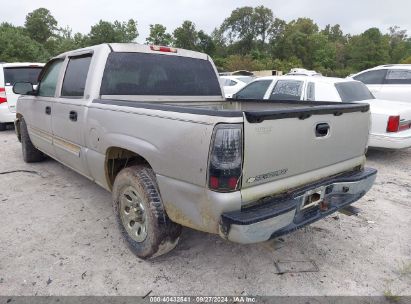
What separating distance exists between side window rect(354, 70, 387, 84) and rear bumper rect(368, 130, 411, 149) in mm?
3765

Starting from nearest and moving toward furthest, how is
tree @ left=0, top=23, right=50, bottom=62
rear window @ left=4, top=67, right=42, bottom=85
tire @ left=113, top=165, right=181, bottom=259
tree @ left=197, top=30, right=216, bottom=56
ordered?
tire @ left=113, top=165, right=181, bottom=259 < rear window @ left=4, top=67, right=42, bottom=85 < tree @ left=0, top=23, right=50, bottom=62 < tree @ left=197, top=30, right=216, bottom=56

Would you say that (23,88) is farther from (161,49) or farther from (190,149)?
(190,149)

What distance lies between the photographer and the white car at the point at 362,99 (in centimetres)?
580

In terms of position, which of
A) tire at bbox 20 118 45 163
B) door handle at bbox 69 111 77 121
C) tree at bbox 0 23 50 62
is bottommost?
tire at bbox 20 118 45 163

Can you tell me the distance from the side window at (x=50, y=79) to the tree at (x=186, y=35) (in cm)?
5994

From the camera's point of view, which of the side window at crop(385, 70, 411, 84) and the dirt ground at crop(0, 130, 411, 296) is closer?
the dirt ground at crop(0, 130, 411, 296)

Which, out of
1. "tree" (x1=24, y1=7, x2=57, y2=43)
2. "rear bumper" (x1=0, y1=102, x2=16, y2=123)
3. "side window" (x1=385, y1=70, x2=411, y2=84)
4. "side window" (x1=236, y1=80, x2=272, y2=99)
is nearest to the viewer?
"side window" (x1=236, y1=80, x2=272, y2=99)

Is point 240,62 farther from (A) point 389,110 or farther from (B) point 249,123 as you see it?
(B) point 249,123

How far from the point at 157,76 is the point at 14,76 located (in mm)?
6278

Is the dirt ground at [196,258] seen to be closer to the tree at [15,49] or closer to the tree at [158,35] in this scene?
the tree at [15,49]

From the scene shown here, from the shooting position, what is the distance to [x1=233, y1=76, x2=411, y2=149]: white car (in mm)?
5797

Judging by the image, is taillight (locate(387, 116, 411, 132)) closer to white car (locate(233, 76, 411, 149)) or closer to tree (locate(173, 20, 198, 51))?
white car (locate(233, 76, 411, 149))

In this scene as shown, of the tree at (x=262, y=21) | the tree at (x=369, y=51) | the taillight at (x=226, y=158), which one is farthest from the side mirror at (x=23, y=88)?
the tree at (x=262, y=21)

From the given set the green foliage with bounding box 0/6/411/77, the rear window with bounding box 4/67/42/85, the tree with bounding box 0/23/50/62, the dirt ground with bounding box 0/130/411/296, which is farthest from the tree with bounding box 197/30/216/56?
the dirt ground with bounding box 0/130/411/296
